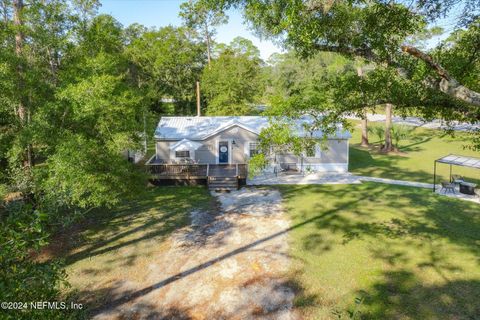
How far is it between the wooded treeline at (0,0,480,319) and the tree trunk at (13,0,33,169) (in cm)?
4

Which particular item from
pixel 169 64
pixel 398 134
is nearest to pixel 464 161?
pixel 398 134

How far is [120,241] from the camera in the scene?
40.6 ft

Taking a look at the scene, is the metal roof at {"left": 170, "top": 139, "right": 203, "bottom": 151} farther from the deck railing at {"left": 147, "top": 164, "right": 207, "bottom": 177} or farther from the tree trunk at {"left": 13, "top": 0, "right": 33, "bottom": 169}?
the tree trunk at {"left": 13, "top": 0, "right": 33, "bottom": 169}

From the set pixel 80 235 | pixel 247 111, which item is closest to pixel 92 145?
pixel 80 235

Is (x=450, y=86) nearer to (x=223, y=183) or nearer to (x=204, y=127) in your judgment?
(x=223, y=183)

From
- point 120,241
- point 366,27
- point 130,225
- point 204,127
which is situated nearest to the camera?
point 366,27

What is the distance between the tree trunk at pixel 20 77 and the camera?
436 inches

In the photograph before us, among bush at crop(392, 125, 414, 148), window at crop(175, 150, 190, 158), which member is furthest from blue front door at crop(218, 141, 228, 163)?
bush at crop(392, 125, 414, 148)

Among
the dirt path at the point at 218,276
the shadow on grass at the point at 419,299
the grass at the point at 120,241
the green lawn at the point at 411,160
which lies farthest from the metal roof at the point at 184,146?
the shadow on grass at the point at 419,299

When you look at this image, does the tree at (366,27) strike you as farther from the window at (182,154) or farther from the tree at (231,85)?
the tree at (231,85)

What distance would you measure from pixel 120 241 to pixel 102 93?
5.77 meters

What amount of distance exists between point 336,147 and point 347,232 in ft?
33.0

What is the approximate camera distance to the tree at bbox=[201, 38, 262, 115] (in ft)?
106

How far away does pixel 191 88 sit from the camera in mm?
41312
